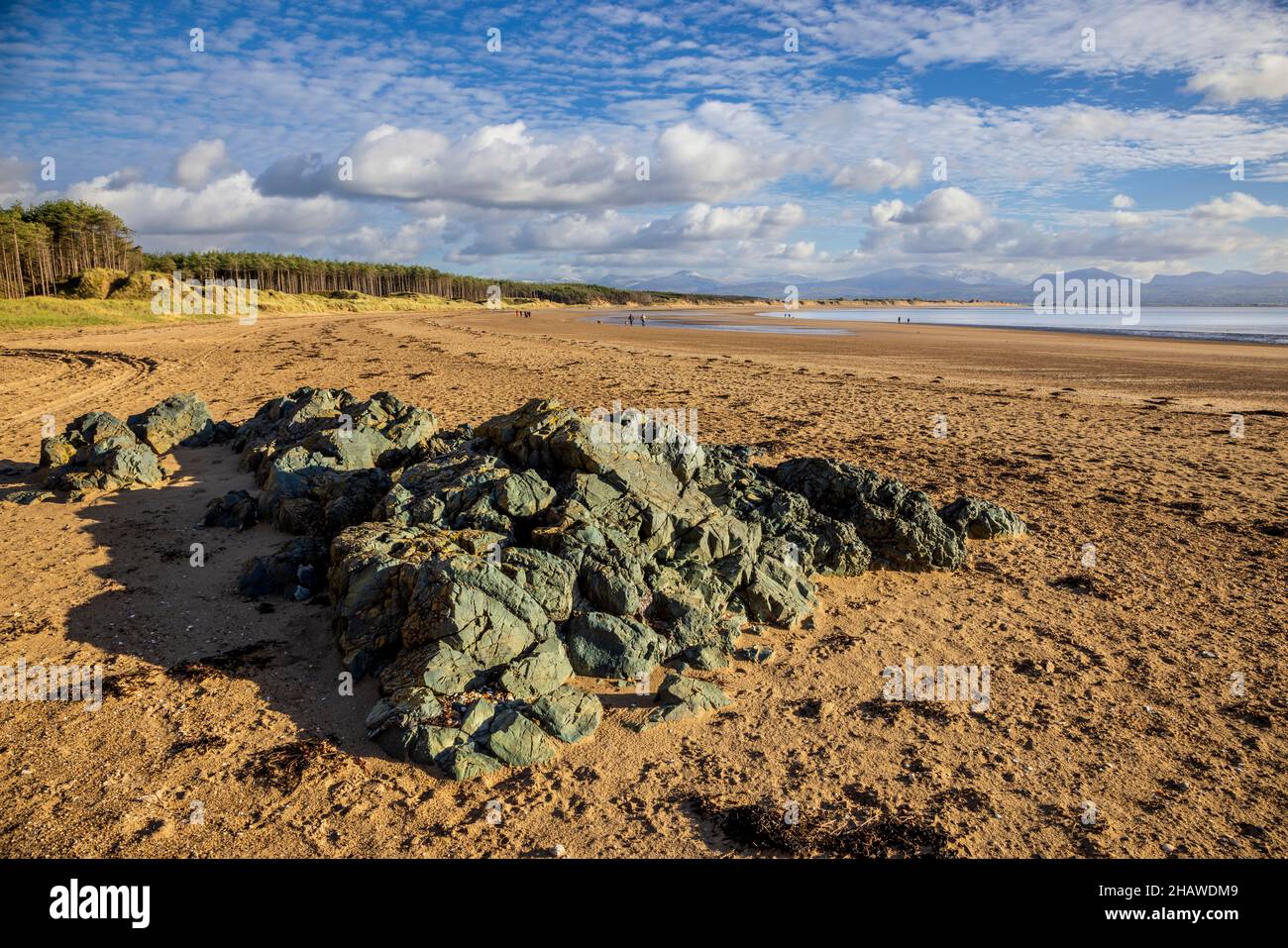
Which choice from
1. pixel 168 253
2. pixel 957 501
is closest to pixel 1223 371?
pixel 957 501

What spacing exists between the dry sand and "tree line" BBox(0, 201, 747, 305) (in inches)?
2722

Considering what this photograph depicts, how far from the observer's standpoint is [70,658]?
254 inches

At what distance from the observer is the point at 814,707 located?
20.0ft

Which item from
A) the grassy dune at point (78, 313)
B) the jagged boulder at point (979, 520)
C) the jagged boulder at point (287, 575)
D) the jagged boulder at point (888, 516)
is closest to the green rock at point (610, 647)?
the jagged boulder at point (287, 575)

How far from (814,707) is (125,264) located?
330 ft

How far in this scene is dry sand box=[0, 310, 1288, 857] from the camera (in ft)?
15.2

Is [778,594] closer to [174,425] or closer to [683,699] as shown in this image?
[683,699]

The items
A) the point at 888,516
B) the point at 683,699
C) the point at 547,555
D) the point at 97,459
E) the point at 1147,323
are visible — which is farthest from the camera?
the point at 1147,323

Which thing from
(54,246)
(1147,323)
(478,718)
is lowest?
(478,718)

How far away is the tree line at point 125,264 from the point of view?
62.7 m

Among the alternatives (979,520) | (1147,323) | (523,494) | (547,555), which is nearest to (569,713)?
Result: (547,555)

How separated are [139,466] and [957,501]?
43.9 ft
